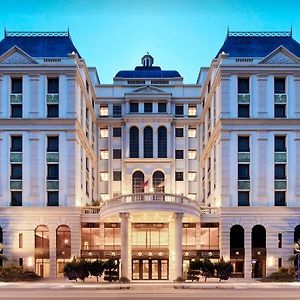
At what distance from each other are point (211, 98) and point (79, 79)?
18350 millimetres

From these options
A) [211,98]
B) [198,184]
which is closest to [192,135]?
[198,184]

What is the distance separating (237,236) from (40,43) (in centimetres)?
3655

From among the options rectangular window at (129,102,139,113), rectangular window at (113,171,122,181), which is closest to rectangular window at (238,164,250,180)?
rectangular window at (113,171,122,181)

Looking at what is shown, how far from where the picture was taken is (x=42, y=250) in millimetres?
69188

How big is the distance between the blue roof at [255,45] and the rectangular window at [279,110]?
950 cm

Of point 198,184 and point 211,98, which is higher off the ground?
point 211,98

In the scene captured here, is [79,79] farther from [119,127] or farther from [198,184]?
[198,184]

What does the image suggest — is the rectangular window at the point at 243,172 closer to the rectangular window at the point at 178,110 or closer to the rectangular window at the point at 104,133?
the rectangular window at the point at 178,110

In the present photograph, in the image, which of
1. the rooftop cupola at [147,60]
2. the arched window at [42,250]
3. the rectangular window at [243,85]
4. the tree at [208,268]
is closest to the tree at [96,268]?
the tree at [208,268]

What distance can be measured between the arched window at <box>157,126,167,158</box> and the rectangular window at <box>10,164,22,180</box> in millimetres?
26810

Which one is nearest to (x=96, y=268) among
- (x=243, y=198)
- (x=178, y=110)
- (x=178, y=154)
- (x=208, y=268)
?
(x=208, y=268)

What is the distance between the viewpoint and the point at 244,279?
6638 cm

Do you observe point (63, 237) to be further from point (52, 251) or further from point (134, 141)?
point (134, 141)

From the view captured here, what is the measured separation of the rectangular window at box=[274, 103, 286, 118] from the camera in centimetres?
7194
